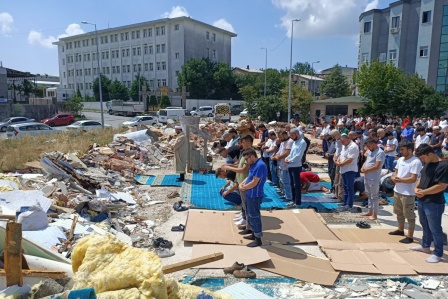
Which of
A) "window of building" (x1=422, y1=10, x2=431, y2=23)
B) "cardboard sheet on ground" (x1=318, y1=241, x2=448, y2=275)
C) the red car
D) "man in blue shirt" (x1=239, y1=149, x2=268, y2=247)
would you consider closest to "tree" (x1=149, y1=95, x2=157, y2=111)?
the red car

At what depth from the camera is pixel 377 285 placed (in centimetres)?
494

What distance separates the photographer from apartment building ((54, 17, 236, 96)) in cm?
6288

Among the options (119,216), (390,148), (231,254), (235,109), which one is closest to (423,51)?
(235,109)

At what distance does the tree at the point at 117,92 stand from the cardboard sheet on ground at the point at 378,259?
61.0 m

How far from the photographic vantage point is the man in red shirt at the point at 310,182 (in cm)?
1002

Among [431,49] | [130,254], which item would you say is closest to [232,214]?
[130,254]

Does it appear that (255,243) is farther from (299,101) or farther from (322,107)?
(322,107)

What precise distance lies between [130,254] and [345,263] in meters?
3.54

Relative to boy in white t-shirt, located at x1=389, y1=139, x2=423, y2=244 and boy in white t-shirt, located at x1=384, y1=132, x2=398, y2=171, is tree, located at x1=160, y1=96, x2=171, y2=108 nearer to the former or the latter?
boy in white t-shirt, located at x1=384, y1=132, x2=398, y2=171

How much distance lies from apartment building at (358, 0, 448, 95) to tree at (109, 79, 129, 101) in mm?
39151

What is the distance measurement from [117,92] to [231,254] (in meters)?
61.1

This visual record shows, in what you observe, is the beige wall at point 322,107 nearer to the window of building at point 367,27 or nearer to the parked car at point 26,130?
the window of building at point 367,27

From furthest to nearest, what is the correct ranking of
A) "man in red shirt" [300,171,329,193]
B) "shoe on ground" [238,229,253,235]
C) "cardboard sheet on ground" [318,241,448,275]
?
"man in red shirt" [300,171,329,193]
"shoe on ground" [238,229,253,235]
"cardboard sheet on ground" [318,241,448,275]

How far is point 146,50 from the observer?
66688mm
